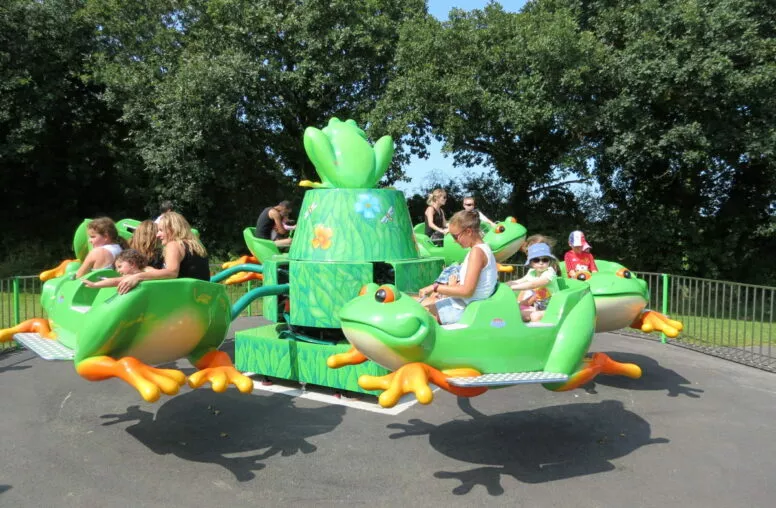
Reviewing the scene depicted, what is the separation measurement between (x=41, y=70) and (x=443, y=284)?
14834mm

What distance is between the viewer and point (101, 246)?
5.03m

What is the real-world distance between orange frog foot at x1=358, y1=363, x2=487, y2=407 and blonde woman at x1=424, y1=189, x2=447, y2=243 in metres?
4.75

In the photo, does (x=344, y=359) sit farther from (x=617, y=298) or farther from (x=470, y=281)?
(x=617, y=298)

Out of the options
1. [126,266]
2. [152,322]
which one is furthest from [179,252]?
[152,322]

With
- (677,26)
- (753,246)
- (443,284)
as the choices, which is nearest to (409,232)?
(443,284)

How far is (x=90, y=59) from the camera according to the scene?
50.5ft

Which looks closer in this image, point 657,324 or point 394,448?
point 394,448

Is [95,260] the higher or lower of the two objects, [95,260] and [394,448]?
the higher

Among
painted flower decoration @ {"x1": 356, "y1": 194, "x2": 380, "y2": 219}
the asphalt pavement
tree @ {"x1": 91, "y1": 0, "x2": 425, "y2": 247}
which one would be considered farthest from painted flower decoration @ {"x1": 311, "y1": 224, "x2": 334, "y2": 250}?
tree @ {"x1": 91, "y1": 0, "x2": 425, "y2": 247}

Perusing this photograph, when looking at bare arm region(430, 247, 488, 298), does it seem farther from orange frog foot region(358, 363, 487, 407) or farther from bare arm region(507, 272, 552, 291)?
bare arm region(507, 272, 552, 291)

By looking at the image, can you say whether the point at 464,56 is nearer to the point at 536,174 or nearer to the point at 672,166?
the point at 536,174

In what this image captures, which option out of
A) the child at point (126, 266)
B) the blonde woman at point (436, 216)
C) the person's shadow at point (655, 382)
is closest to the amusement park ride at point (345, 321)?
the child at point (126, 266)

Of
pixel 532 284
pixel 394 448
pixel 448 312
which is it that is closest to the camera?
pixel 448 312

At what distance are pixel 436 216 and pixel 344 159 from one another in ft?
9.27
